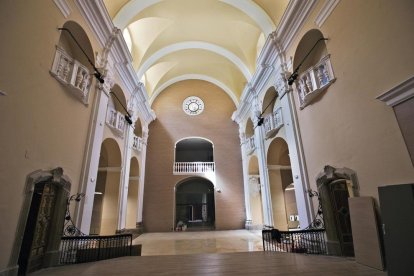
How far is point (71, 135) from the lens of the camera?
6.11m

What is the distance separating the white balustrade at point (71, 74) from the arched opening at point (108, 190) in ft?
10.6

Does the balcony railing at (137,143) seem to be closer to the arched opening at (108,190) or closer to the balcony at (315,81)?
the arched opening at (108,190)

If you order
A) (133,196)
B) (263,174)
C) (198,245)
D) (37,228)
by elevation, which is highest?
(263,174)

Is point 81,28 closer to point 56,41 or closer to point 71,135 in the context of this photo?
point 56,41

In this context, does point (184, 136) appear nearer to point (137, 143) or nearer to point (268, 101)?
point (137, 143)

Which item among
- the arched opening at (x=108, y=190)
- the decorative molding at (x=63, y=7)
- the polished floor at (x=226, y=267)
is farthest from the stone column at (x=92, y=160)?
the decorative molding at (x=63, y=7)

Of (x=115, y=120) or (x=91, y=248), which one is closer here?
(x=91, y=248)

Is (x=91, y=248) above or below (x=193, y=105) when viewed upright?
below

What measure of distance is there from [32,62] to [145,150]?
10.0 meters

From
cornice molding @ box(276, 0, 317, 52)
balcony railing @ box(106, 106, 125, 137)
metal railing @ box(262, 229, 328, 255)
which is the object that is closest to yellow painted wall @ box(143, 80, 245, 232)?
balcony railing @ box(106, 106, 125, 137)

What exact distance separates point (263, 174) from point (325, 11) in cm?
702

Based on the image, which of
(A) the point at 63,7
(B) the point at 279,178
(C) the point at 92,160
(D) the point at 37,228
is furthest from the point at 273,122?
(D) the point at 37,228

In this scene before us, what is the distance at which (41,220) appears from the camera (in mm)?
5094

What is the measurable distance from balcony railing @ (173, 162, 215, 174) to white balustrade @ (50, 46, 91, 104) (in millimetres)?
8882
